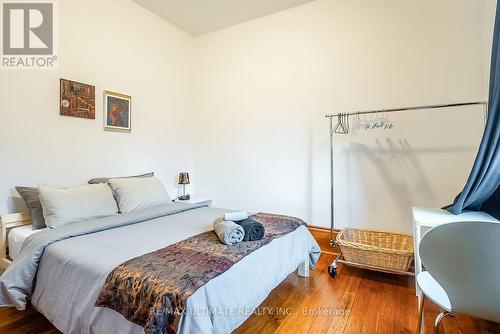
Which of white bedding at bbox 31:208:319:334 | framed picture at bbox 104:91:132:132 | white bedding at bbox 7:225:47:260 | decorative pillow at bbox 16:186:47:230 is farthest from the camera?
framed picture at bbox 104:91:132:132

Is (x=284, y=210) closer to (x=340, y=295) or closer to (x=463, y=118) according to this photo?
(x=340, y=295)

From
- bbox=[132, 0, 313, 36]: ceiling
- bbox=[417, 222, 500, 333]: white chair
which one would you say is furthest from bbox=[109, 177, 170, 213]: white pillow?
bbox=[417, 222, 500, 333]: white chair

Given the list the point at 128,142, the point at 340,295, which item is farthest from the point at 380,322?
the point at 128,142

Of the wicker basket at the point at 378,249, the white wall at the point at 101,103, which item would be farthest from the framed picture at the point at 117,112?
the wicker basket at the point at 378,249

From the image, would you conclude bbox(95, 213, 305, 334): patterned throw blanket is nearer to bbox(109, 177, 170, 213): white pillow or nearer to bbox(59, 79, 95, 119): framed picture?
bbox(109, 177, 170, 213): white pillow

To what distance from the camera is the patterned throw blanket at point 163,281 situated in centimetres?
105

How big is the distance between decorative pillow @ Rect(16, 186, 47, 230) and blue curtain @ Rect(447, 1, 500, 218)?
3.16 metres

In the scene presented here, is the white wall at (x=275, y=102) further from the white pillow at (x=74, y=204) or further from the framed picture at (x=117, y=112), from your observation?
the white pillow at (x=74, y=204)

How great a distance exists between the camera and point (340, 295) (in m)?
2.03

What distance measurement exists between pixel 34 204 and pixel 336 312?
2.45 m

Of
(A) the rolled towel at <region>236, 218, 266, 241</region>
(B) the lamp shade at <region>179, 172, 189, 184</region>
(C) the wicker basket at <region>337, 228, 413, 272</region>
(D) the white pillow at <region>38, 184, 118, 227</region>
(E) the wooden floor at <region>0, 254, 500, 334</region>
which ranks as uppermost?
(B) the lamp shade at <region>179, 172, 189, 184</region>

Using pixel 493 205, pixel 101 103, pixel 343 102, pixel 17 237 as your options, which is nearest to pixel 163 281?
pixel 17 237

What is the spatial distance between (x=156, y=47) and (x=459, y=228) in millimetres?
3668

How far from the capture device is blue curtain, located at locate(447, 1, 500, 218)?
1.60m
